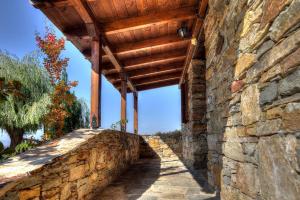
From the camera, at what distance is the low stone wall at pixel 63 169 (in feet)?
5.63

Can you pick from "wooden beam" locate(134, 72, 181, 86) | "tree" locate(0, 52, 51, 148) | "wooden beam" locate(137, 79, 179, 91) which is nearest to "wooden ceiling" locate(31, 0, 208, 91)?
"wooden beam" locate(134, 72, 181, 86)

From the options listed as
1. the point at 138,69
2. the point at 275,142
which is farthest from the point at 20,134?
the point at 275,142

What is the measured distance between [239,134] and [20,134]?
5.50 metres

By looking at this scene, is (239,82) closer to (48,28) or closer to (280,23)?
(280,23)

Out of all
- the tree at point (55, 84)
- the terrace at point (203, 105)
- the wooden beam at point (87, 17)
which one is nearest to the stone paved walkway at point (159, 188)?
the terrace at point (203, 105)

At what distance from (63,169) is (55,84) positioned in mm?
2220

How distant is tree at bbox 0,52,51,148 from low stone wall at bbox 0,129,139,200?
7.89 ft

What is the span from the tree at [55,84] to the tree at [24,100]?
1.32 m

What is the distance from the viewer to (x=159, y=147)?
8289 mm

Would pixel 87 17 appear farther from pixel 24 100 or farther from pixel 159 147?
pixel 159 147

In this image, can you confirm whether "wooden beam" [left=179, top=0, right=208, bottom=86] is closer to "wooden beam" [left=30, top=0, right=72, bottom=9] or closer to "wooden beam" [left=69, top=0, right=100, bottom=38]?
"wooden beam" [left=69, top=0, right=100, bottom=38]

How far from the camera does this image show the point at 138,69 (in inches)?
250

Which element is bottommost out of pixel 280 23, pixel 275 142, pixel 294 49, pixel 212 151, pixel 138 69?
pixel 212 151

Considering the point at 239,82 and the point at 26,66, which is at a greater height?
the point at 26,66
